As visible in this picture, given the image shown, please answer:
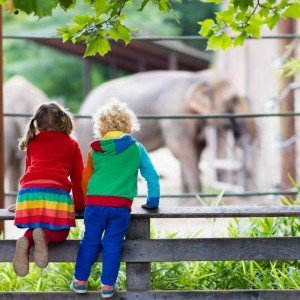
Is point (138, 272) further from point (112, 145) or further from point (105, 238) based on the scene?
point (112, 145)

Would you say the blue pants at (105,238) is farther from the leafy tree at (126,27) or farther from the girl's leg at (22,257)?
the leafy tree at (126,27)

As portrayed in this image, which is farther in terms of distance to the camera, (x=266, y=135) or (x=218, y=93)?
(x=266, y=135)

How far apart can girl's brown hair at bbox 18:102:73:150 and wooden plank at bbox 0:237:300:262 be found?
21.5 inches

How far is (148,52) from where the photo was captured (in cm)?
1750

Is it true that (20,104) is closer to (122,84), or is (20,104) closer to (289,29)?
(122,84)

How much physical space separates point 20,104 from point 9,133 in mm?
450

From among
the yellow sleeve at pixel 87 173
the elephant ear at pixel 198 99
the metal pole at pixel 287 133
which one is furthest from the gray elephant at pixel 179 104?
the yellow sleeve at pixel 87 173

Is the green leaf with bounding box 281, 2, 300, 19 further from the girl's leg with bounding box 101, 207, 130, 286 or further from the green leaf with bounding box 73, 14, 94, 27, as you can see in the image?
the girl's leg with bounding box 101, 207, 130, 286

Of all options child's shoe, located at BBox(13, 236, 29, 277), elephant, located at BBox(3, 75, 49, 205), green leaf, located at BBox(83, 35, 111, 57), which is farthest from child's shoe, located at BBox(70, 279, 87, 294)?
elephant, located at BBox(3, 75, 49, 205)

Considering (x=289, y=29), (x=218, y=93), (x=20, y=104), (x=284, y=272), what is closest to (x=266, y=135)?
(x=218, y=93)

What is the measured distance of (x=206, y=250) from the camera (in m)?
3.88

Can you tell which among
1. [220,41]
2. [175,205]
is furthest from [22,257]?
[175,205]

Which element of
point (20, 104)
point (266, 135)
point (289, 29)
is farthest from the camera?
point (266, 135)

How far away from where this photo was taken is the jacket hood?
3863 mm
